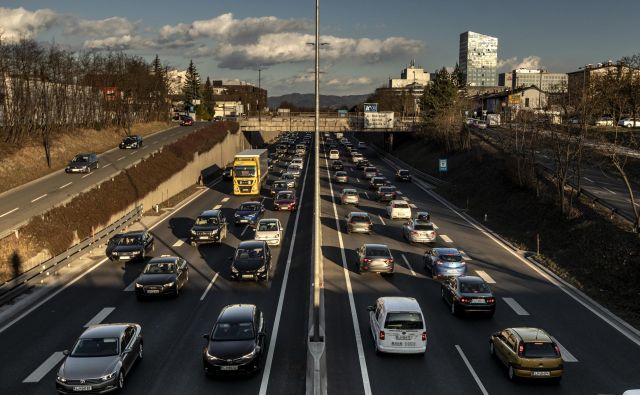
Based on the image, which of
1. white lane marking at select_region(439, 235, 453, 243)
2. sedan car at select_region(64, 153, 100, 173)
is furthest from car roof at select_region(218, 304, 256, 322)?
sedan car at select_region(64, 153, 100, 173)

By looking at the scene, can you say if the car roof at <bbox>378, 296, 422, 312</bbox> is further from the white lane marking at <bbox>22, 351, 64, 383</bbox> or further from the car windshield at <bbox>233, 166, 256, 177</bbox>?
the car windshield at <bbox>233, 166, 256, 177</bbox>

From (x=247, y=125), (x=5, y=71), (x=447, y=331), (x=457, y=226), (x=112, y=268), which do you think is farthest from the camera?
(x=247, y=125)

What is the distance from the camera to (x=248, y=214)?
42188mm

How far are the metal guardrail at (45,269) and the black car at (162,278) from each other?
17.0ft

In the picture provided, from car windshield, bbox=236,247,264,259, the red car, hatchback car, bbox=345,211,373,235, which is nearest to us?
car windshield, bbox=236,247,264,259

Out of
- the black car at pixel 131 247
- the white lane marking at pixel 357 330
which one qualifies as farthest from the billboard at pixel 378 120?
the black car at pixel 131 247

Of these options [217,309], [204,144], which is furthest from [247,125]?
[217,309]

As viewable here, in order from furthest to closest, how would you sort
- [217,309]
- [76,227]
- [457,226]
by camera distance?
[457,226]
[76,227]
[217,309]

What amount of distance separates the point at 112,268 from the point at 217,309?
9902mm

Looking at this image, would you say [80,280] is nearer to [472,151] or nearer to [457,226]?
[457,226]

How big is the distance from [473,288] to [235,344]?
10024mm

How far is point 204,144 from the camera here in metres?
72.0

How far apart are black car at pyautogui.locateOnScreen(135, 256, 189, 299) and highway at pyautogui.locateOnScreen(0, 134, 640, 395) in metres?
0.52

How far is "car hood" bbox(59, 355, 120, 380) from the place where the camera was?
1516 cm
